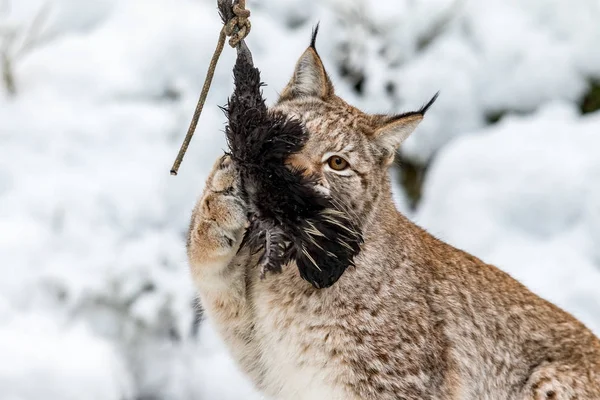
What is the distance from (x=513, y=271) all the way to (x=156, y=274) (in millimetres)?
2412

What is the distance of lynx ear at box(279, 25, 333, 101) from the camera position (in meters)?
4.49

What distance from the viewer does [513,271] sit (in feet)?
22.6

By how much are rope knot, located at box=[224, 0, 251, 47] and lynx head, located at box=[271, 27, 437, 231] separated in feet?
2.47

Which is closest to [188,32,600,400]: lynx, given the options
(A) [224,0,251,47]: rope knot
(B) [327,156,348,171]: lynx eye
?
(B) [327,156,348,171]: lynx eye

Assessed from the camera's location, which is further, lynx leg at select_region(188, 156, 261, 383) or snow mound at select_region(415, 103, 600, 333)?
snow mound at select_region(415, 103, 600, 333)

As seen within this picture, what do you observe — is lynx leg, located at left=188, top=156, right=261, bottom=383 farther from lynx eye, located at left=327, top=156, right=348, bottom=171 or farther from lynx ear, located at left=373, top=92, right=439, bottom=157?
lynx ear, located at left=373, top=92, right=439, bottom=157

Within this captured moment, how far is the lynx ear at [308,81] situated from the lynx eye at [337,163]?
1.34 feet

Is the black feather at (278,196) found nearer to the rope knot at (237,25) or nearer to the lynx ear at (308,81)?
the rope knot at (237,25)

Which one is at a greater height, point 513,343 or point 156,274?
point 513,343

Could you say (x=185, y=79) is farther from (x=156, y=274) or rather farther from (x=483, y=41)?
(x=483, y=41)

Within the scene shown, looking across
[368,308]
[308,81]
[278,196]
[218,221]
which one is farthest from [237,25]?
[368,308]

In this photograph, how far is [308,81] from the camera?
4.53 metres

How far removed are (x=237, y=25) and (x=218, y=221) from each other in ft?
2.66

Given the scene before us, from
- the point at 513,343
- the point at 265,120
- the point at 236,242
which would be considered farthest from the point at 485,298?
the point at 265,120
